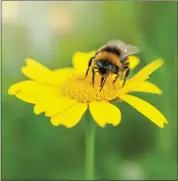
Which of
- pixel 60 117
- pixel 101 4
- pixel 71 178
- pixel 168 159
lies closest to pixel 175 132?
pixel 168 159

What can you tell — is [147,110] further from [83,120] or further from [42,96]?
[83,120]

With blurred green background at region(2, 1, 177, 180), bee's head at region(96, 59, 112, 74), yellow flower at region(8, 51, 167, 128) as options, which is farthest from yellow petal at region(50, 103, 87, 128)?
blurred green background at region(2, 1, 177, 180)

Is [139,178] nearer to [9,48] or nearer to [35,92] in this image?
[35,92]

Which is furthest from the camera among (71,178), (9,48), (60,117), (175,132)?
(9,48)

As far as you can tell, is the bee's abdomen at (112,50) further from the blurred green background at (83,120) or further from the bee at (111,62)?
the blurred green background at (83,120)

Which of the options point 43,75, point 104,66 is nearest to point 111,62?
point 104,66

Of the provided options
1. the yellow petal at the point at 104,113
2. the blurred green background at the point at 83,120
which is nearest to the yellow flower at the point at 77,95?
the yellow petal at the point at 104,113

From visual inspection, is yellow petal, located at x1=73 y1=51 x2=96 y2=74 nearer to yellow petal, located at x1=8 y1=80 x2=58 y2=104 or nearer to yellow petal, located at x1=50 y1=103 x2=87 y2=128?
yellow petal, located at x1=8 y1=80 x2=58 y2=104
